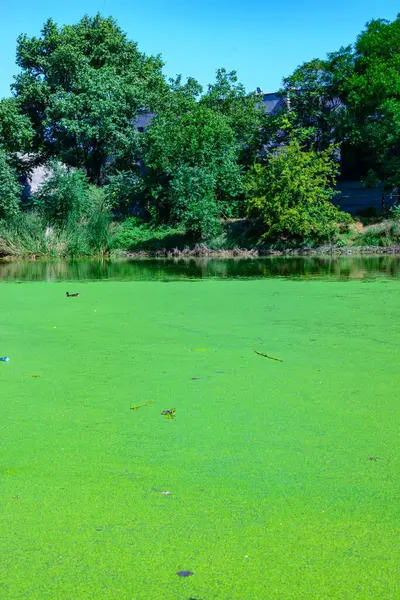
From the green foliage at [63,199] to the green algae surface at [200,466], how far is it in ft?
48.8

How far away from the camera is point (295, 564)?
144cm

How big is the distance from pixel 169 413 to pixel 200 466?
0.53 metres

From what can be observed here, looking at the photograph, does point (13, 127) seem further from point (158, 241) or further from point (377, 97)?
point (377, 97)

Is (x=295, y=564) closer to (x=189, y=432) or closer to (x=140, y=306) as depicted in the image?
(x=189, y=432)

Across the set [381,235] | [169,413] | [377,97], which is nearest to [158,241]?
[381,235]

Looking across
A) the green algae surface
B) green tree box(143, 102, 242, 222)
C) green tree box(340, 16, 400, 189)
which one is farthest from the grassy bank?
the green algae surface

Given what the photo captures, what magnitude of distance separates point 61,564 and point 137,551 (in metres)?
0.17

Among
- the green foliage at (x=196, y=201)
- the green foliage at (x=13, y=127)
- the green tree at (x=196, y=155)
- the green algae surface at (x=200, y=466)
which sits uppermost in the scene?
the green foliage at (x=13, y=127)

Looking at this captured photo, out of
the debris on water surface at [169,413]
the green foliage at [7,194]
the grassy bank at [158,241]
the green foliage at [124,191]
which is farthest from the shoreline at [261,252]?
the debris on water surface at [169,413]

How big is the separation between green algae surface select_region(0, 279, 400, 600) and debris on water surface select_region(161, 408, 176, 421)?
2 centimetres

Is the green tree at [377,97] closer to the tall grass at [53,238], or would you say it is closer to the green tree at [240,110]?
the green tree at [240,110]

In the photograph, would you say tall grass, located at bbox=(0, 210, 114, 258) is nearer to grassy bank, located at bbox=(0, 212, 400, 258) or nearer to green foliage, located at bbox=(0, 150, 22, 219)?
grassy bank, located at bbox=(0, 212, 400, 258)

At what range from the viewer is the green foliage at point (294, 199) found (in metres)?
16.9

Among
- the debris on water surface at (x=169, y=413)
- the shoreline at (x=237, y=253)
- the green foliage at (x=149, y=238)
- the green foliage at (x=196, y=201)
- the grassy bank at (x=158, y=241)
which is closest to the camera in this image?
the debris on water surface at (x=169, y=413)
